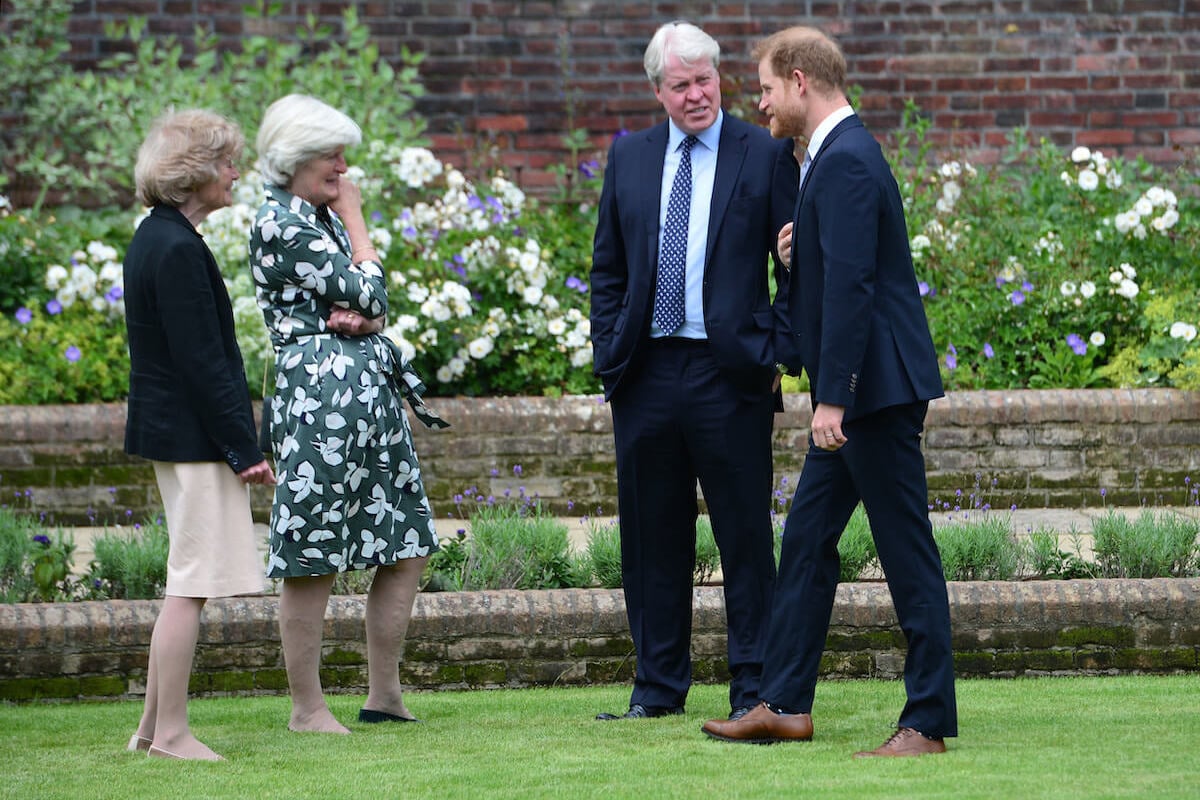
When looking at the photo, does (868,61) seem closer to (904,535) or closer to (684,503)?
(684,503)

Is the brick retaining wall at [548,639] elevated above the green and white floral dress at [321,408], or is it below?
below

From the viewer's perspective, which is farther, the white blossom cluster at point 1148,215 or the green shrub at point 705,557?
the white blossom cluster at point 1148,215

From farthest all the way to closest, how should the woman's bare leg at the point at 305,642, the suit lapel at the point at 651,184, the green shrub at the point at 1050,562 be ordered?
1. the green shrub at the point at 1050,562
2. the suit lapel at the point at 651,184
3. the woman's bare leg at the point at 305,642

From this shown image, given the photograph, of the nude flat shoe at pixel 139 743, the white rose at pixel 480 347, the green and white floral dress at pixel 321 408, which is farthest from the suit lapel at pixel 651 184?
the white rose at pixel 480 347

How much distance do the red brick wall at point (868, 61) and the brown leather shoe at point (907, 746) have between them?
647 centimetres

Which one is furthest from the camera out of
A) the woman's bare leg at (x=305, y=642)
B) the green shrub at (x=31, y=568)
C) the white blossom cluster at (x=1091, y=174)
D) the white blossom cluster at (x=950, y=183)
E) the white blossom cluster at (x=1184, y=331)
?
the white blossom cluster at (x=950, y=183)

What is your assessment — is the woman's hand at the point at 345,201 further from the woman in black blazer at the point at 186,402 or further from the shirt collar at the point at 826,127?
the shirt collar at the point at 826,127

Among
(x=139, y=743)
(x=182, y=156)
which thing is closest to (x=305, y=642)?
(x=139, y=743)

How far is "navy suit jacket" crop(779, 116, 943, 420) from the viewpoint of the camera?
398 centimetres

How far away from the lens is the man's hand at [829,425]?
398cm

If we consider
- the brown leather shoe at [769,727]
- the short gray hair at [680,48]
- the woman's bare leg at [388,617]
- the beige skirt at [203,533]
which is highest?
the short gray hair at [680,48]

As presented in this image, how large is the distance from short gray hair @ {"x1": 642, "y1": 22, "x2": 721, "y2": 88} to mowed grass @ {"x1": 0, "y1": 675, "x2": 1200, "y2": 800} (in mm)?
1818

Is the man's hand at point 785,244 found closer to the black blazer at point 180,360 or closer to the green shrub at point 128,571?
the black blazer at point 180,360

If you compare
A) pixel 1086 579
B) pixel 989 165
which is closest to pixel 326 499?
pixel 1086 579
